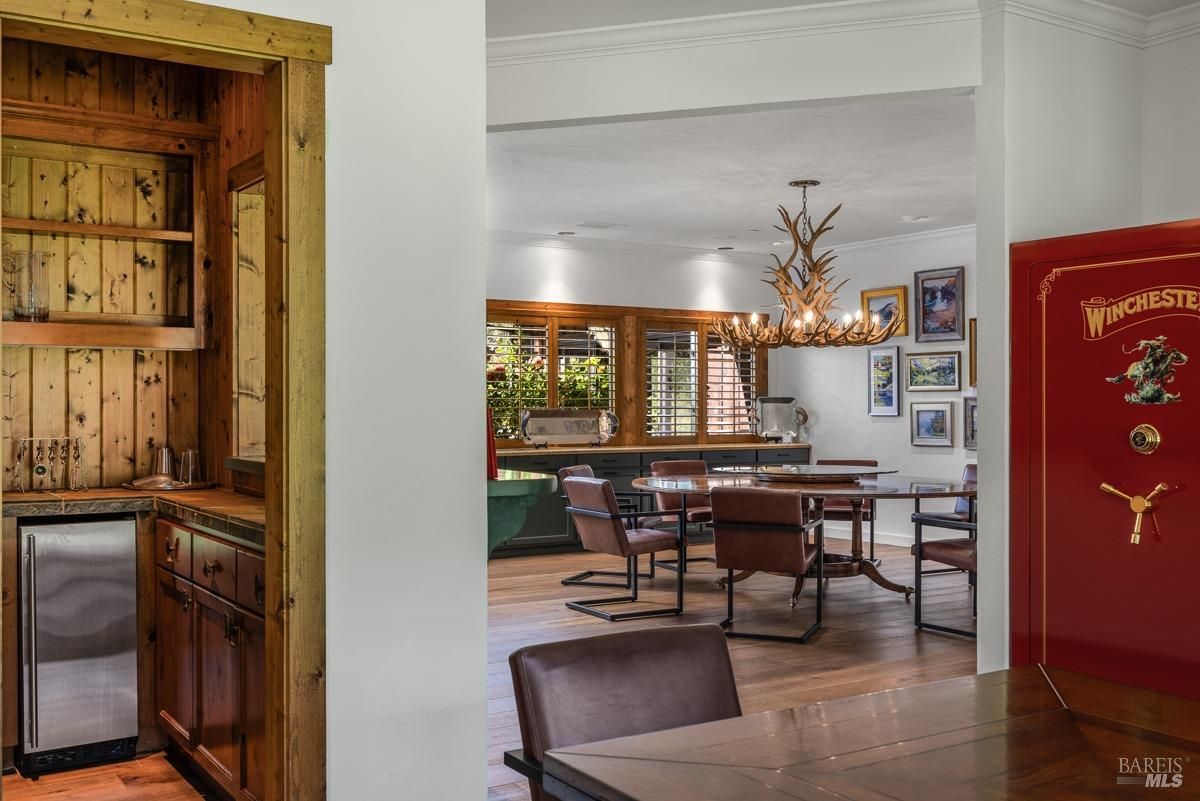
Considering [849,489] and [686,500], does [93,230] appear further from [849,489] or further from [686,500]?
[686,500]

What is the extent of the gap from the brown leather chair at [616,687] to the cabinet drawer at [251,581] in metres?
1.28

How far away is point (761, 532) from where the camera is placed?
559 cm

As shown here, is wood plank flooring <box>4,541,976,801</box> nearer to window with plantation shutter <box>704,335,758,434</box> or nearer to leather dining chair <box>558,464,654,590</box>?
leather dining chair <box>558,464,654,590</box>

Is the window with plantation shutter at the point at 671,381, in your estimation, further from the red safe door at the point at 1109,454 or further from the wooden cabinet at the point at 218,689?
the wooden cabinet at the point at 218,689

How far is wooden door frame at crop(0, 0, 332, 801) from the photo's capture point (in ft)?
8.50

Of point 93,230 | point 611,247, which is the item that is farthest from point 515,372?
point 93,230

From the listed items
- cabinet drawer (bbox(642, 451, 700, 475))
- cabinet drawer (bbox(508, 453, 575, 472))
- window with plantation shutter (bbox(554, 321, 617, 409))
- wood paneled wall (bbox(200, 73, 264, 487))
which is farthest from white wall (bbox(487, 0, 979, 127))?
window with plantation shutter (bbox(554, 321, 617, 409))

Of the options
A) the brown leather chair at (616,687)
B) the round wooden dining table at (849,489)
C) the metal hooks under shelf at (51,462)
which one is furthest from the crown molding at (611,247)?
the brown leather chair at (616,687)

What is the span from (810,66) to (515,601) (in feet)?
13.0

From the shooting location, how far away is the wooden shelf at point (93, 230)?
3.90m

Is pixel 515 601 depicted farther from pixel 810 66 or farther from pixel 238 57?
pixel 238 57

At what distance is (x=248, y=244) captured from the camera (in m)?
3.97

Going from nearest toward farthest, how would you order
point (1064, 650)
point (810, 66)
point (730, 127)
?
point (1064, 650) < point (810, 66) < point (730, 127)

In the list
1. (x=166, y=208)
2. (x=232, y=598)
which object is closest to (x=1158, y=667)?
(x=232, y=598)
